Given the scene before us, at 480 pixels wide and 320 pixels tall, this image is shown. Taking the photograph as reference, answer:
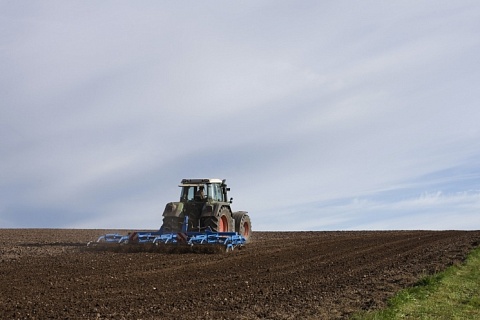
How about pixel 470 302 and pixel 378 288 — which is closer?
pixel 470 302

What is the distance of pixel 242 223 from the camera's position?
23.4 metres

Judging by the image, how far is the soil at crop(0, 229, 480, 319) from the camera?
9.57 m

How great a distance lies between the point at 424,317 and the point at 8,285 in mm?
8326

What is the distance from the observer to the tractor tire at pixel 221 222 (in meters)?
20.8

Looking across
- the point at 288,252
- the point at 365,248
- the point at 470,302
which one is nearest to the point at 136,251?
the point at 288,252

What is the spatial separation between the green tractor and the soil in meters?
2.12

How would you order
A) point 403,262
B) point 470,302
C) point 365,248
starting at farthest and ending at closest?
point 365,248
point 403,262
point 470,302

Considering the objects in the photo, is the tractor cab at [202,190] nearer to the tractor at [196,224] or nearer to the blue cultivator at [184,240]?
the tractor at [196,224]

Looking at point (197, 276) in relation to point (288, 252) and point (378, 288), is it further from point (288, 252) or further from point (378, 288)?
point (288, 252)

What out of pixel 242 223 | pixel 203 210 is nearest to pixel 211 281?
pixel 203 210

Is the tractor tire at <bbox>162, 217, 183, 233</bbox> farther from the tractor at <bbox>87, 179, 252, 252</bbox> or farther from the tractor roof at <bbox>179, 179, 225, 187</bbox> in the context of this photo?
the tractor roof at <bbox>179, 179, 225, 187</bbox>

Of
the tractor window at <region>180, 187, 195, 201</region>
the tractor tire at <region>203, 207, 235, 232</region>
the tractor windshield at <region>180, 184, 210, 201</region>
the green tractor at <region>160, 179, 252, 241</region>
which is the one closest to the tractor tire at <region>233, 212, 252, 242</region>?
the green tractor at <region>160, 179, 252, 241</region>

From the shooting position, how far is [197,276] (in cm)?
1334

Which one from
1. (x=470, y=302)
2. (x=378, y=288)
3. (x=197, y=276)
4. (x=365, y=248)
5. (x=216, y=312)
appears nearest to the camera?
(x=216, y=312)
